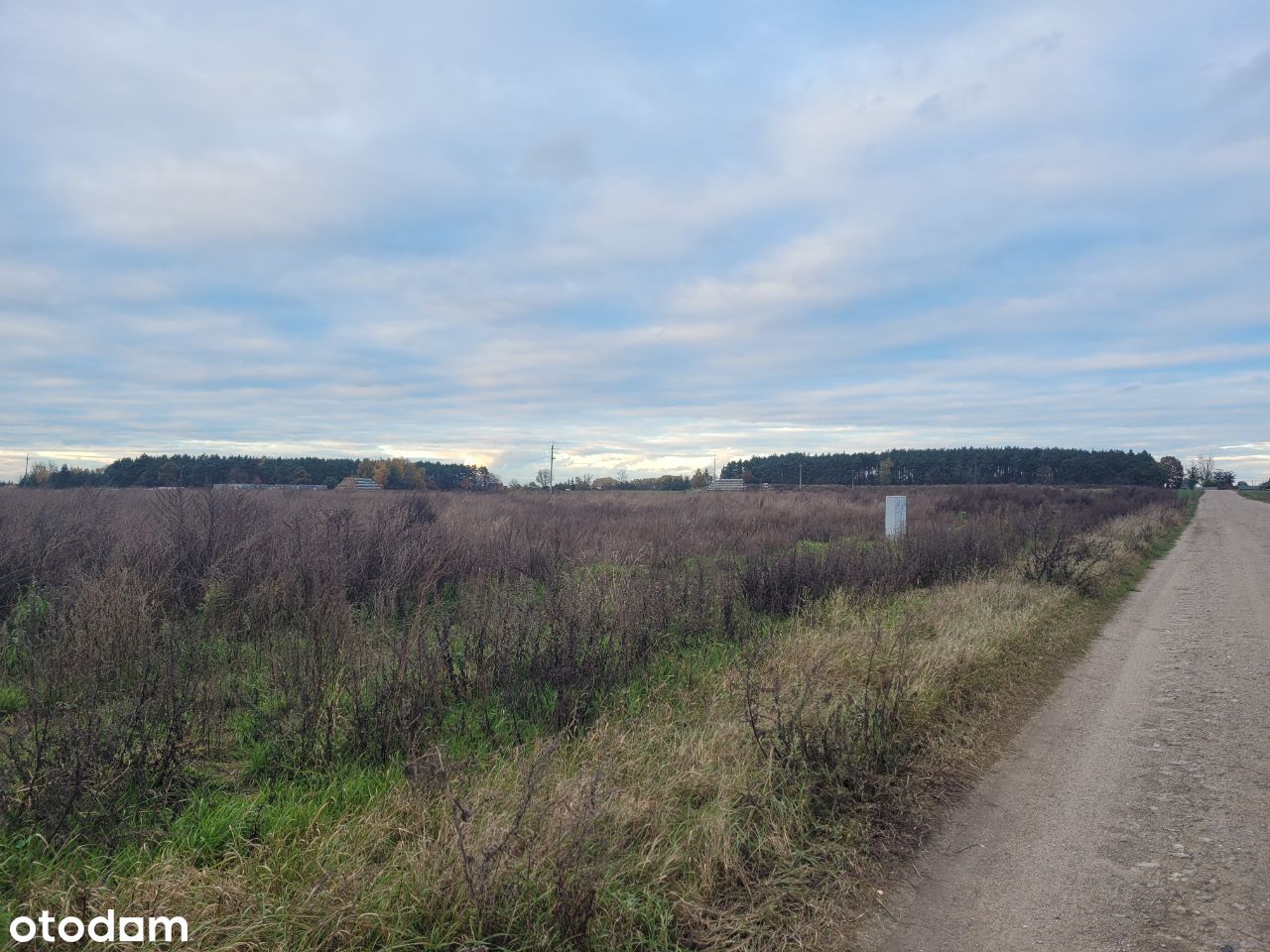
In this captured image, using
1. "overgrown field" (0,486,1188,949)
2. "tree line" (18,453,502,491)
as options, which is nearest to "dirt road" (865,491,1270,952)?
"overgrown field" (0,486,1188,949)

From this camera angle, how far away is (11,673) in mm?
5855

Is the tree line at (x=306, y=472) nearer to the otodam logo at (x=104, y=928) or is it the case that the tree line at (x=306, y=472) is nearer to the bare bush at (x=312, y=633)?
the bare bush at (x=312, y=633)

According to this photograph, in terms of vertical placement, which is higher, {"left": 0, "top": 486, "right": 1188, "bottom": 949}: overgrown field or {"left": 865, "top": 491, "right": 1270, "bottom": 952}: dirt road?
{"left": 0, "top": 486, "right": 1188, "bottom": 949}: overgrown field

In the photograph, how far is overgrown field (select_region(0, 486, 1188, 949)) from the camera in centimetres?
289

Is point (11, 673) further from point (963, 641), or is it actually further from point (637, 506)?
point (637, 506)

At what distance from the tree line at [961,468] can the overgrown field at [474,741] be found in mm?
94092

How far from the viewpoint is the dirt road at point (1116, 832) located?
2975 millimetres

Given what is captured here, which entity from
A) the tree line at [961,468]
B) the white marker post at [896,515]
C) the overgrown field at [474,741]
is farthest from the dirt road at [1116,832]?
the tree line at [961,468]

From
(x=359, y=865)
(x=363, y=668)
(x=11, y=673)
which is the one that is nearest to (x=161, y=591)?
(x=11, y=673)

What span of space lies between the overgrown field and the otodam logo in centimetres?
7

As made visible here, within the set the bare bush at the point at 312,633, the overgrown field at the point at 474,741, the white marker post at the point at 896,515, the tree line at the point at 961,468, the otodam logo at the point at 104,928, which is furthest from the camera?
the tree line at the point at 961,468

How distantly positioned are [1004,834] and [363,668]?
14.2 ft

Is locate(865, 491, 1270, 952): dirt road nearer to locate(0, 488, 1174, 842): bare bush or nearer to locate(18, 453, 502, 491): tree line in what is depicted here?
locate(0, 488, 1174, 842): bare bush

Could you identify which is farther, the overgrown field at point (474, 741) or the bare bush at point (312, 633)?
the bare bush at point (312, 633)
